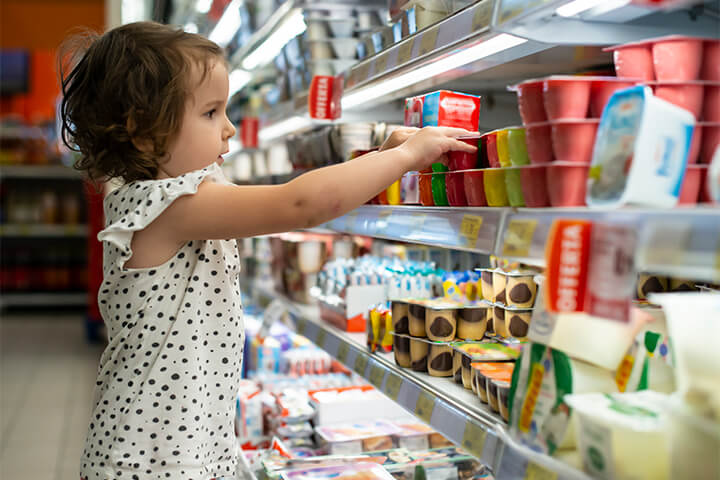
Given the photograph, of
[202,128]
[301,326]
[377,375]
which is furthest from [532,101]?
[301,326]

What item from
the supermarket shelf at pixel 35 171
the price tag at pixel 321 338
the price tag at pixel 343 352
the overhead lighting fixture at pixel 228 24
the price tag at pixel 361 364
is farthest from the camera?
the supermarket shelf at pixel 35 171

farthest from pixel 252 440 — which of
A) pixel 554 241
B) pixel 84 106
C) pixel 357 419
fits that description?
pixel 554 241

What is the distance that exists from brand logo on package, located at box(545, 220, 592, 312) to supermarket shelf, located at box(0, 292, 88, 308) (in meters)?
8.24

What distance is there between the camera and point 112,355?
1430 millimetres

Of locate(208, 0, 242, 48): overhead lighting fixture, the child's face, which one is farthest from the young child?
locate(208, 0, 242, 48): overhead lighting fixture

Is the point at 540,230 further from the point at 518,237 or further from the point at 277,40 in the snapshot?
the point at 277,40

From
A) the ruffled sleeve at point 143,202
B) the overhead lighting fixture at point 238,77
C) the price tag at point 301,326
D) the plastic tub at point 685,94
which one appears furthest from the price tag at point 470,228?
the overhead lighting fixture at point 238,77

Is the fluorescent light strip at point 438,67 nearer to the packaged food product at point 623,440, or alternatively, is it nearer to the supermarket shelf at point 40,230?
the packaged food product at point 623,440

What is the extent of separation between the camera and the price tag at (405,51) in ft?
5.02

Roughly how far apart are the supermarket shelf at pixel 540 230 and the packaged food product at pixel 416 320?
0.63 feet

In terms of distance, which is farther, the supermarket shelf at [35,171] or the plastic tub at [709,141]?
the supermarket shelf at [35,171]

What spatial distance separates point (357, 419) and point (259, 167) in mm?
1661

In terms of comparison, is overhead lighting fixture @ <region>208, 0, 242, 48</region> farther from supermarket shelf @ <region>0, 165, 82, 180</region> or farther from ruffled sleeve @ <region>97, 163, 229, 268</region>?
supermarket shelf @ <region>0, 165, 82, 180</region>

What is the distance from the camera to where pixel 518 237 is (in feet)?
Result: 3.41
